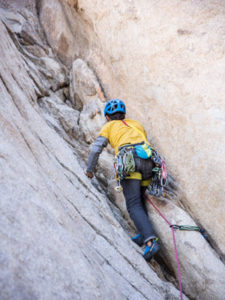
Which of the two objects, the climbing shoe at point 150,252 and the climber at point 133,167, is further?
the climber at point 133,167

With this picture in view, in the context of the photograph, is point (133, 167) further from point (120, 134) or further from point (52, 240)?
point (52, 240)

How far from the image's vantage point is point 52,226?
195 cm

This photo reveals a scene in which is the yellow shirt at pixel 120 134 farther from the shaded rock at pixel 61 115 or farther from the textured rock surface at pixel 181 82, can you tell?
the shaded rock at pixel 61 115

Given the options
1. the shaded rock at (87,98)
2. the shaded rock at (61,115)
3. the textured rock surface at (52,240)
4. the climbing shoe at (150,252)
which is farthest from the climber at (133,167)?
the shaded rock at (61,115)

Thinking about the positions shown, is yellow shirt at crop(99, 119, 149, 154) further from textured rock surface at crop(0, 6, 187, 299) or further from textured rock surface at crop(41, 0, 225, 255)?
textured rock surface at crop(0, 6, 187, 299)

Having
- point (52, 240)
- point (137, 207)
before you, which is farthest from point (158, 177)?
point (52, 240)

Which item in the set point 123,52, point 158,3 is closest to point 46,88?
point 123,52

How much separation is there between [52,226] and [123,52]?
499 cm

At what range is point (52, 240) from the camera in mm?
1833

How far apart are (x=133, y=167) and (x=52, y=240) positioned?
2321 millimetres

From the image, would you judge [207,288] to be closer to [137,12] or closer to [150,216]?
[150,216]

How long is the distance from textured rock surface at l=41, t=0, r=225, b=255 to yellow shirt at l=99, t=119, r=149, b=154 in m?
0.76

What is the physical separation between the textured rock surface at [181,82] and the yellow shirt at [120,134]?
0.76 m

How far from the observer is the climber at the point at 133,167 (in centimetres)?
373
